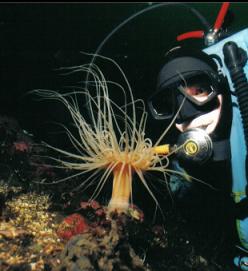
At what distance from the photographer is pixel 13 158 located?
15.8ft

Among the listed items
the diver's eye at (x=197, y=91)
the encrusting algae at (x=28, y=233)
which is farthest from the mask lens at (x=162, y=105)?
the encrusting algae at (x=28, y=233)

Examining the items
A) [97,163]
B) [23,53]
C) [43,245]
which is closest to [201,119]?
[97,163]

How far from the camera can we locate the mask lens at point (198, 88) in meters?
3.46

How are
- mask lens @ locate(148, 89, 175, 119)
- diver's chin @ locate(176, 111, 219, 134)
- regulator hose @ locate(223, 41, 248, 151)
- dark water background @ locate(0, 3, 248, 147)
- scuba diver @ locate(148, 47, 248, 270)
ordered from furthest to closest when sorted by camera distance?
dark water background @ locate(0, 3, 248, 147) → mask lens @ locate(148, 89, 175, 119) → diver's chin @ locate(176, 111, 219, 134) → scuba diver @ locate(148, 47, 248, 270) → regulator hose @ locate(223, 41, 248, 151)

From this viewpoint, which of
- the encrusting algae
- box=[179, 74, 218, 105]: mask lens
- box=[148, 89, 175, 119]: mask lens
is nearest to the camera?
the encrusting algae

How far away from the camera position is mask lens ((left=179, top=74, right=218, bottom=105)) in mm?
3455

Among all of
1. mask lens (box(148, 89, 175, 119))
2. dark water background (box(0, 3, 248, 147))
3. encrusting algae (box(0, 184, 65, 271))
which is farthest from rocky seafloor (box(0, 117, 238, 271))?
mask lens (box(148, 89, 175, 119))

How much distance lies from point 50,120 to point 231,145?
3647mm

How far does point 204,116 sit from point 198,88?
0.34 m

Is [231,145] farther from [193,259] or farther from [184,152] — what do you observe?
[193,259]

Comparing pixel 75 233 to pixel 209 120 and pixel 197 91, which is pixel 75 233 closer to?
pixel 209 120

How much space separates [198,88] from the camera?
354cm

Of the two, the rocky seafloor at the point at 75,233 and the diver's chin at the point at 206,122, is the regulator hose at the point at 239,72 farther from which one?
the rocky seafloor at the point at 75,233

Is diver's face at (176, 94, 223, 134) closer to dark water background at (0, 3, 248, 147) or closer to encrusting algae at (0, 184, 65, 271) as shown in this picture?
encrusting algae at (0, 184, 65, 271)
